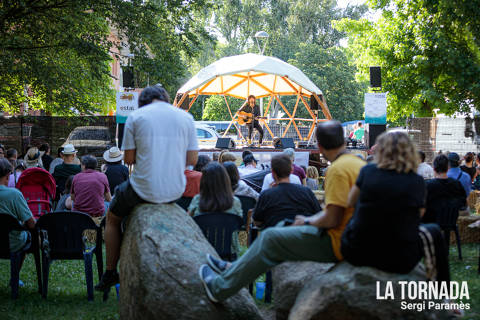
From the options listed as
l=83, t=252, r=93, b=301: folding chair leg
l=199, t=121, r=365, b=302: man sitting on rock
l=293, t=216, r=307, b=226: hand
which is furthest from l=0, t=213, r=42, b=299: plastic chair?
l=293, t=216, r=307, b=226: hand

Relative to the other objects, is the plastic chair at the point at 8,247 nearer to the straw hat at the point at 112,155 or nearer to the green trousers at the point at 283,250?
the green trousers at the point at 283,250

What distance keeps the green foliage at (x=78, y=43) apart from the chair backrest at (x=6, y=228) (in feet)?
17.8

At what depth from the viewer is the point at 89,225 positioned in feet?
18.2

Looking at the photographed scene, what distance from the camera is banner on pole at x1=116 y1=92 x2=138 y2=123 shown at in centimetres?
1279

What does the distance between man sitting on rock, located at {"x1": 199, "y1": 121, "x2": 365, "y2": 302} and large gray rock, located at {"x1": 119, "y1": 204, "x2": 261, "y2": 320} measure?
6.3 inches

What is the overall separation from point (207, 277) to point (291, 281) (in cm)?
62

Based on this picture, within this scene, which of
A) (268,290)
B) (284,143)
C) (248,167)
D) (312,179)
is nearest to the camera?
(268,290)

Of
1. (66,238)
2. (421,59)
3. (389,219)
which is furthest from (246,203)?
(421,59)

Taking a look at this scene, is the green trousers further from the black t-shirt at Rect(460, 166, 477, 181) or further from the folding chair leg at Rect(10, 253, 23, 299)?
the black t-shirt at Rect(460, 166, 477, 181)

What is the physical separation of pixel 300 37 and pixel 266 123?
30805 mm

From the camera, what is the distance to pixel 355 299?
10.5ft

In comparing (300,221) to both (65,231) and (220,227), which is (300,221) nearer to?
(220,227)

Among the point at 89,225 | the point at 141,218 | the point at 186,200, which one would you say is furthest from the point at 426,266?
the point at 186,200

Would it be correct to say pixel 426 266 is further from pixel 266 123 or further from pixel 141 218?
pixel 266 123
